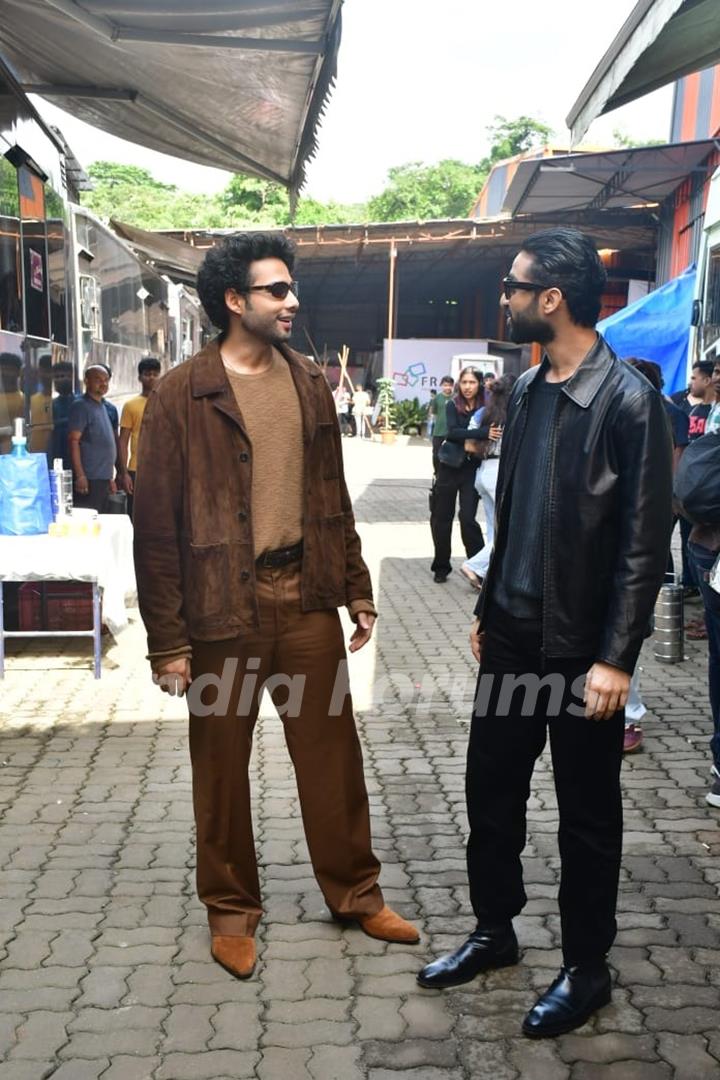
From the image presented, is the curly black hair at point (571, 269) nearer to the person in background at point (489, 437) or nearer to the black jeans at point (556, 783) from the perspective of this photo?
the black jeans at point (556, 783)

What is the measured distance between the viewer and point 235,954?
10.8ft

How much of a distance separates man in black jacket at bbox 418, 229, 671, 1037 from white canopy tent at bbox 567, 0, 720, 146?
2.83 ft

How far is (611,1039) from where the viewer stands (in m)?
2.91

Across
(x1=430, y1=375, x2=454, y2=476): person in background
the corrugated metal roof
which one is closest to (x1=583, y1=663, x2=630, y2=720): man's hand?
(x1=430, y1=375, x2=454, y2=476): person in background

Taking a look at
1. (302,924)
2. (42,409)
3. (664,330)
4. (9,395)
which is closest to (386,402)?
(664,330)

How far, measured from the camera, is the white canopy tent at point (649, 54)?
3.29 meters

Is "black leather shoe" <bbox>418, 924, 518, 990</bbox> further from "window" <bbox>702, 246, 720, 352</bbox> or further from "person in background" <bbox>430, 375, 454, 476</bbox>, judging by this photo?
"person in background" <bbox>430, 375, 454, 476</bbox>

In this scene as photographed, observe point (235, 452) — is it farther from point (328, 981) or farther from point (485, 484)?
point (485, 484)

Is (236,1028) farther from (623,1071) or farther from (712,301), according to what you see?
(712,301)

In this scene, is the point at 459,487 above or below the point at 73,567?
above

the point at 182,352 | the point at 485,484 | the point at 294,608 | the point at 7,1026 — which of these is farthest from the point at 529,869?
the point at 182,352

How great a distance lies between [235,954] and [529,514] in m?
1.55

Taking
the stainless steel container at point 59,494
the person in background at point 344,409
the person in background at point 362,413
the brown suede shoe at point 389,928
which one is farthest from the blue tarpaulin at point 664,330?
the person in background at point 344,409

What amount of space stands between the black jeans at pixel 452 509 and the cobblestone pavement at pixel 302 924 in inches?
133
